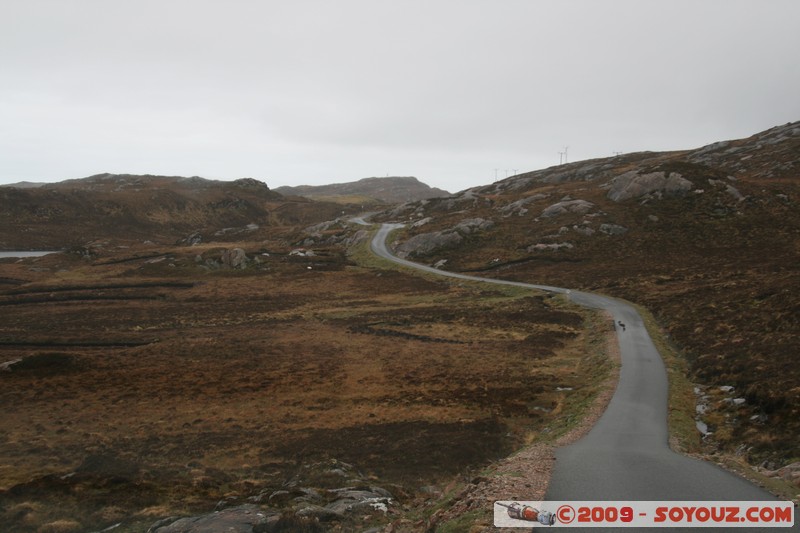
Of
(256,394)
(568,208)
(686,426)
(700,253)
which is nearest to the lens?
(686,426)

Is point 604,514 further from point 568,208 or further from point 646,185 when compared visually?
point 646,185

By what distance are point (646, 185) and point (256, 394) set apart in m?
99.1

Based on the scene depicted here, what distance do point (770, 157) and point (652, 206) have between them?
49.1m

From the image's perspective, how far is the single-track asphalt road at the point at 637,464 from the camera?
13758 mm

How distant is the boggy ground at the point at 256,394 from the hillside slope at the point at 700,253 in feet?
29.5

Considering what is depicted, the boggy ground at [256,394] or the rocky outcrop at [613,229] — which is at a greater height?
the rocky outcrop at [613,229]

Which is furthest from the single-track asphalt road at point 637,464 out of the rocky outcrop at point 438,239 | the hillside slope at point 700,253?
the rocky outcrop at point 438,239

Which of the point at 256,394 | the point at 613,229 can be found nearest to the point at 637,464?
the point at 256,394

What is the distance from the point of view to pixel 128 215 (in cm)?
16012

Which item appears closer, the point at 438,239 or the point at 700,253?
the point at 700,253

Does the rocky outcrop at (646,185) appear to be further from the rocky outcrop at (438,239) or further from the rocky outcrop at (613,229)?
the rocky outcrop at (438,239)

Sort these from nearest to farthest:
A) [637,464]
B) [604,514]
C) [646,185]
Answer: [604,514]
[637,464]
[646,185]

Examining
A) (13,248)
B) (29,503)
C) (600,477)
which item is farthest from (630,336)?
(13,248)

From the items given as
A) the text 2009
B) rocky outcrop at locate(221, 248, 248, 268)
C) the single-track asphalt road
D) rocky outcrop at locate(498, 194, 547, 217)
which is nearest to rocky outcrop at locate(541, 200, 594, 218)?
rocky outcrop at locate(498, 194, 547, 217)
